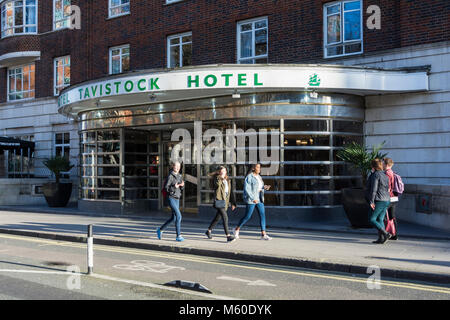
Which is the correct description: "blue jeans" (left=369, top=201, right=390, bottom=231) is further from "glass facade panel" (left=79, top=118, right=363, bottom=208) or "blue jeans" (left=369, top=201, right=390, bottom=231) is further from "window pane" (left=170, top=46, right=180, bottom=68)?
"window pane" (left=170, top=46, right=180, bottom=68)

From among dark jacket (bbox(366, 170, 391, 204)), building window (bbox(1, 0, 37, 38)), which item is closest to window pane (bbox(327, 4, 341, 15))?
dark jacket (bbox(366, 170, 391, 204))

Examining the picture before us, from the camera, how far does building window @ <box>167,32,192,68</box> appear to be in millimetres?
17578

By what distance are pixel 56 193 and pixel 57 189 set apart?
6.8 inches

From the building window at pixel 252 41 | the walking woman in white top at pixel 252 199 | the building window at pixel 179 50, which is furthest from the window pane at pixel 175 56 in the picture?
the walking woman in white top at pixel 252 199

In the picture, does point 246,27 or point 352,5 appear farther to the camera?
point 246,27

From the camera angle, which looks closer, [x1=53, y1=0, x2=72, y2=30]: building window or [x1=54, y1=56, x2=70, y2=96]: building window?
[x1=53, y1=0, x2=72, y2=30]: building window

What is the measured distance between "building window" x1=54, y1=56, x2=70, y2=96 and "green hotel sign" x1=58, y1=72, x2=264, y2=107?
8.44 m

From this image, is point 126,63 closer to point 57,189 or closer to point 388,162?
point 57,189

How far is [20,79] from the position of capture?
24.4m

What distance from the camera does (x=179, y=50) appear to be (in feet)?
58.4

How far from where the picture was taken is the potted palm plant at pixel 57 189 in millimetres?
19562

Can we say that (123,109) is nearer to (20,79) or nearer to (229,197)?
(229,197)

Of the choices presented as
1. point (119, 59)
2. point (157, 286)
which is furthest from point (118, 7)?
point (157, 286)
